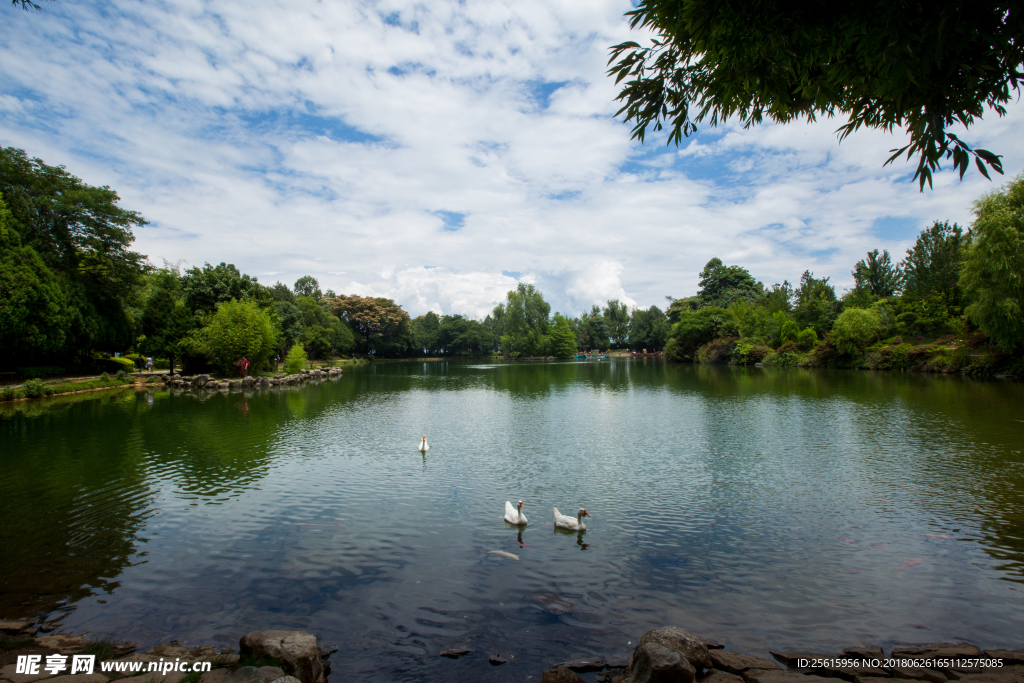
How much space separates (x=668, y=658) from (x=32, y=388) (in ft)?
131

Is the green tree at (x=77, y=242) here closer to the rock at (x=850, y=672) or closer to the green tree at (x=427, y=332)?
the rock at (x=850, y=672)

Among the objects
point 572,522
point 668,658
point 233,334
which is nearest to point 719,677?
point 668,658

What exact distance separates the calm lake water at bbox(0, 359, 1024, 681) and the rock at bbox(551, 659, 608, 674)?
24cm

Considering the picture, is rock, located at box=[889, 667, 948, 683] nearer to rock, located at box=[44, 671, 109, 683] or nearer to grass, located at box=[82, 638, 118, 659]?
rock, located at box=[44, 671, 109, 683]

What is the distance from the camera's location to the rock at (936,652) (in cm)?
551

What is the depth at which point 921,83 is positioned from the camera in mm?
4562

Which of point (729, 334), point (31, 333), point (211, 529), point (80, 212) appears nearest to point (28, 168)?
point (80, 212)

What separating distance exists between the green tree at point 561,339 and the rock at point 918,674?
318 feet

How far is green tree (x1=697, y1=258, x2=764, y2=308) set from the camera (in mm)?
91312

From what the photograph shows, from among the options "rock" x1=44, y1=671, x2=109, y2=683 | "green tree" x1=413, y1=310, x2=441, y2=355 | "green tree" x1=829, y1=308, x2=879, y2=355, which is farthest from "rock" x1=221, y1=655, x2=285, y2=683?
"green tree" x1=413, y1=310, x2=441, y2=355

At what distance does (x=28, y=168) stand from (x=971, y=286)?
67.2 meters

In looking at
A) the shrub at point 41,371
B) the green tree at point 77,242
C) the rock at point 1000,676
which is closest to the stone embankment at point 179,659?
the rock at point 1000,676

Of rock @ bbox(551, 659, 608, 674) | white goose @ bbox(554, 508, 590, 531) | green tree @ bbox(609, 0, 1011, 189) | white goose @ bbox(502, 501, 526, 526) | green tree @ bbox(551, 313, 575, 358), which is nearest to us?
green tree @ bbox(609, 0, 1011, 189)

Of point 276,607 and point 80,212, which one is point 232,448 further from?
point 80,212
